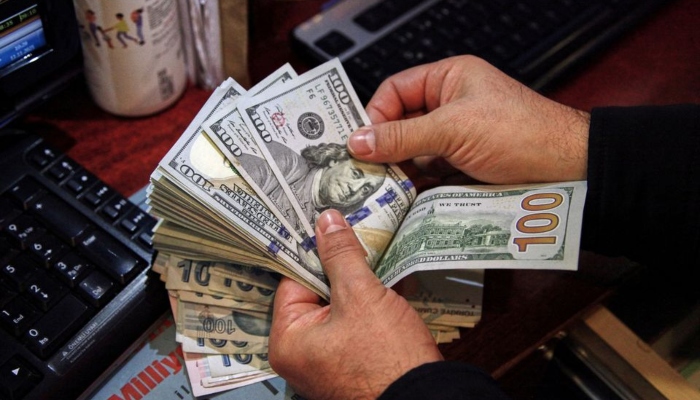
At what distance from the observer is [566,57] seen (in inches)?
37.9

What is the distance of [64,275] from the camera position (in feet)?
2.27

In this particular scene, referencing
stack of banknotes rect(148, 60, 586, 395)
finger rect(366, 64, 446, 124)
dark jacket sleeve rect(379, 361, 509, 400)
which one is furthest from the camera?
finger rect(366, 64, 446, 124)

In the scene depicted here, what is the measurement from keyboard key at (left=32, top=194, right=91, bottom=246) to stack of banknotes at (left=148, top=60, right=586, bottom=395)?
8cm

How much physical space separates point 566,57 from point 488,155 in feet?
0.90

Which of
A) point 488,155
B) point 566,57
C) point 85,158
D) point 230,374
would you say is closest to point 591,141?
point 488,155

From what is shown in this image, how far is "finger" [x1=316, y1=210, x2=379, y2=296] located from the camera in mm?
676

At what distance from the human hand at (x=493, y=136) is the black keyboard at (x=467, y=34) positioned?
0.13m

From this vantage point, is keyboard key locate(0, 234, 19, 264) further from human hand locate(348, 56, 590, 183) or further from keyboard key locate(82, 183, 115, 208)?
human hand locate(348, 56, 590, 183)

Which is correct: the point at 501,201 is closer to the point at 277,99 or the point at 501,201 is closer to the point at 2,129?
the point at 277,99

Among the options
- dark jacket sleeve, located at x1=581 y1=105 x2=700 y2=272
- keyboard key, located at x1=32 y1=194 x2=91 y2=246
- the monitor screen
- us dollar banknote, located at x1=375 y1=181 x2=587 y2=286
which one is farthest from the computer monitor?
dark jacket sleeve, located at x1=581 y1=105 x2=700 y2=272

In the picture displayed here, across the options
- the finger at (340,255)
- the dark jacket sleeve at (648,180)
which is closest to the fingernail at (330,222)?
the finger at (340,255)

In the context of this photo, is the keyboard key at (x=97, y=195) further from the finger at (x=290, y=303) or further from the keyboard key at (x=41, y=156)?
the finger at (x=290, y=303)

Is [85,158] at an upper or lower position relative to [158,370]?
upper

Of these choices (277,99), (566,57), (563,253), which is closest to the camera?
(563,253)
